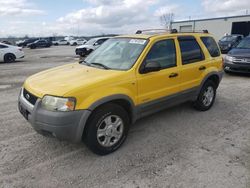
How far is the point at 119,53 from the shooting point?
435 centimetres

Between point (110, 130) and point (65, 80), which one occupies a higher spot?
point (65, 80)

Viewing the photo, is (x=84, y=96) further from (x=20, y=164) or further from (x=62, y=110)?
(x=20, y=164)

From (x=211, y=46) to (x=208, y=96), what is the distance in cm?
114

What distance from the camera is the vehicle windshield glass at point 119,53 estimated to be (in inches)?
159

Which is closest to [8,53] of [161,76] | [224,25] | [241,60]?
[241,60]

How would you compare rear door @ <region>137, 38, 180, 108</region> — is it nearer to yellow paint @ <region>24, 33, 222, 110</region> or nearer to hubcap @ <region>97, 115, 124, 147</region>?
yellow paint @ <region>24, 33, 222, 110</region>

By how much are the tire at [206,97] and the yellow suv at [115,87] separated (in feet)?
0.25

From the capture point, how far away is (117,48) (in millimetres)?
4516

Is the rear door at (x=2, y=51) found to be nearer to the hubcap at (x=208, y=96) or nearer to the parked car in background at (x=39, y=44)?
the hubcap at (x=208, y=96)

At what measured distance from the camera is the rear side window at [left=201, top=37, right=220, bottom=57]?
540 centimetres

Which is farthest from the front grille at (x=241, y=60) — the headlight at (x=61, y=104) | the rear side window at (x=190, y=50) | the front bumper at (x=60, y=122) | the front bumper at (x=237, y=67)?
the headlight at (x=61, y=104)

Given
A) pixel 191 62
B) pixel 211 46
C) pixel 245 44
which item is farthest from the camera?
pixel 245 44

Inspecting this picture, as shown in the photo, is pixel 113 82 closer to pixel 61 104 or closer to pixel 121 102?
pixel 121 102

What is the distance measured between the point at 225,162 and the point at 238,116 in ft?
7.05
